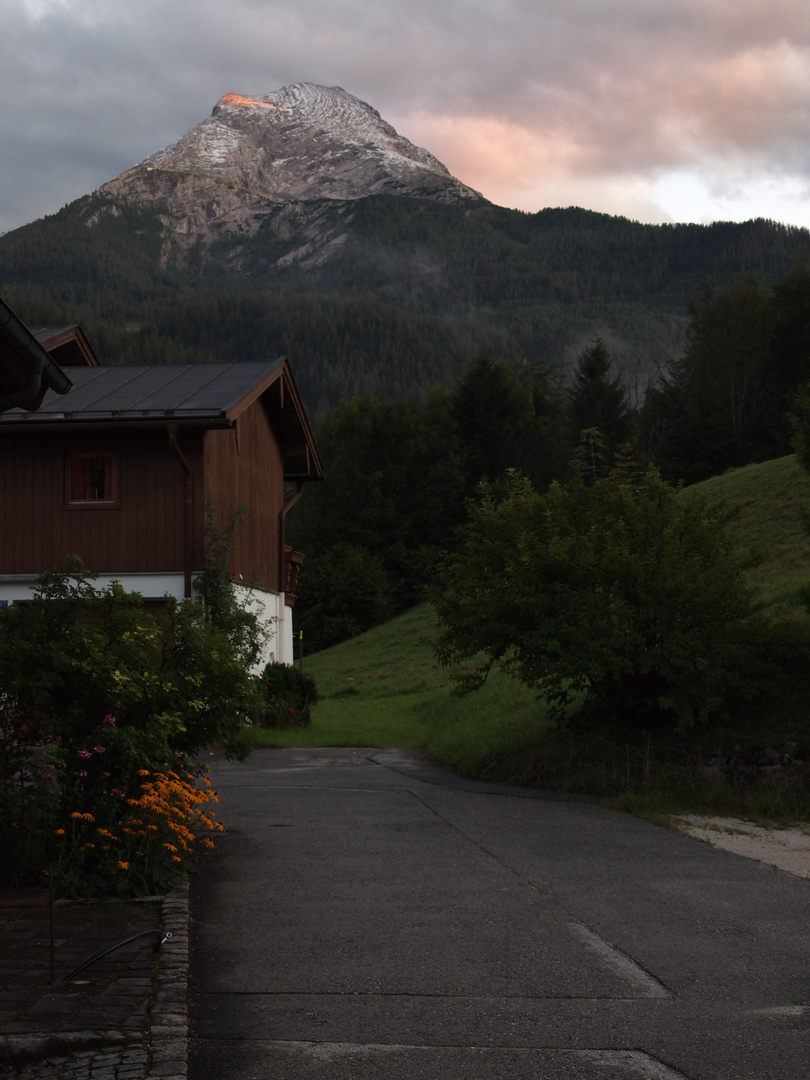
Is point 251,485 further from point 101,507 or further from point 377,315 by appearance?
point 377,315

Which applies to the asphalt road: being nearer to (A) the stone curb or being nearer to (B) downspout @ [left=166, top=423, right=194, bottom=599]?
(A) the stone curb

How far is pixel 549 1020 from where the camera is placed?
17.2ft

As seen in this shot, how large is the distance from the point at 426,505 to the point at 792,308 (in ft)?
82.6

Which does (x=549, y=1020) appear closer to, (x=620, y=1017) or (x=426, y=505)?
(x=620, y=1017)

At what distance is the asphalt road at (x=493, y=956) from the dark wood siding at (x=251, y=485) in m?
10.8

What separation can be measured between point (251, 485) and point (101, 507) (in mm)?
4294

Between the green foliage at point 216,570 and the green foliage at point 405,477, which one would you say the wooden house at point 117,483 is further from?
the green foliage at point 405,477

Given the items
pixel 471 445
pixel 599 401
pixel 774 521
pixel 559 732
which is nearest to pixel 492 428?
pixel 471 445

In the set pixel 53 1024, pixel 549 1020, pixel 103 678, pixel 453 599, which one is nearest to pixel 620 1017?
pixel 549 1020

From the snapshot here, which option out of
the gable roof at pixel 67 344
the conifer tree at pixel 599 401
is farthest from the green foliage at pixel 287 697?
the conifer tree at pixel 599 401

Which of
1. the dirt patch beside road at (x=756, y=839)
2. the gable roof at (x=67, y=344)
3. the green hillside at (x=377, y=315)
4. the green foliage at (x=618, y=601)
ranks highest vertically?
the green hillside at (x=377, y=315)

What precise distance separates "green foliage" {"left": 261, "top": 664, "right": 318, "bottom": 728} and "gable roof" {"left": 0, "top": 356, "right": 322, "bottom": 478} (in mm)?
5517

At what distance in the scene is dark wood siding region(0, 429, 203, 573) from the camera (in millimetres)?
20344

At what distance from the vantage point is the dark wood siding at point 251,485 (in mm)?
21328
